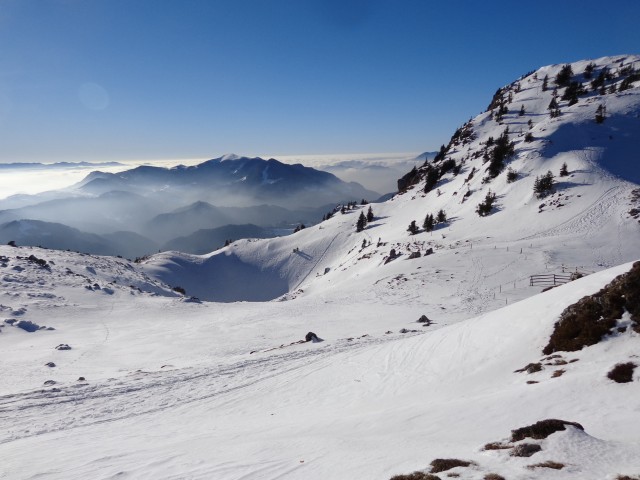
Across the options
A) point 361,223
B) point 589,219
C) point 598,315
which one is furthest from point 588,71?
point 598,315

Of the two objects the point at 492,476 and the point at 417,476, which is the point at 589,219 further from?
the point at 417,476

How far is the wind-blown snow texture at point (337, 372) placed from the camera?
8.69 metres

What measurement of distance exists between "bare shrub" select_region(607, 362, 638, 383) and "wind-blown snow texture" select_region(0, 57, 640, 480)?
0.25 metres

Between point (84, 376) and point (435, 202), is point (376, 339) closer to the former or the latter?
point (84, 376)

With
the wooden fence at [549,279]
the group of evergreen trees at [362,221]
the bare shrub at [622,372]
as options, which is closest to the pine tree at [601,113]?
the group of evergreen trees at [362,221]

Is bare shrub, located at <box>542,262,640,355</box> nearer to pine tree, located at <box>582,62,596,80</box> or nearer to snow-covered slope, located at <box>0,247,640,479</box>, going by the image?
snow-covered slope, located at <box>0,247,640,479</box>

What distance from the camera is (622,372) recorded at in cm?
955

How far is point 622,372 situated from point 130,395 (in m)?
16.5

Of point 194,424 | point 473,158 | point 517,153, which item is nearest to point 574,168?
point 517,153

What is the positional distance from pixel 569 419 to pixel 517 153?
71.5 meters

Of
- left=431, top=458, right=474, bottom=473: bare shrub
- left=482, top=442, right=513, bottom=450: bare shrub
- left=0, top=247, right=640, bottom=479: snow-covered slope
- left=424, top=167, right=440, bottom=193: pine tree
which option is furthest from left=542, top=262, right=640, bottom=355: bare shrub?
left=424, top=167, right=440, bottom=193: pine tree

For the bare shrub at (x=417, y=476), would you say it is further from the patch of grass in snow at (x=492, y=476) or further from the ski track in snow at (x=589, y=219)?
the ski track in snow at (x=589, y=219)

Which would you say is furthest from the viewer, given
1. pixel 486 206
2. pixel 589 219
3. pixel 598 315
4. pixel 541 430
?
pixel 486 206

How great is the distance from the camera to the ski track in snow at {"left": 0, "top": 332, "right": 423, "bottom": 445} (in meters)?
12.8
